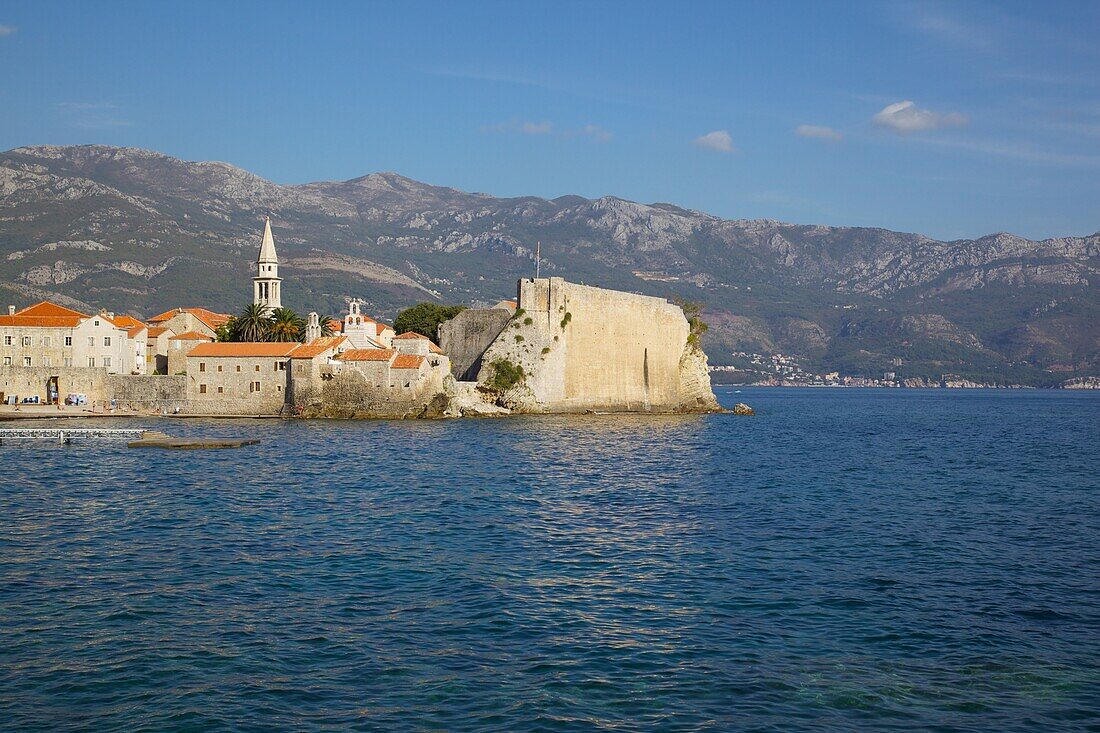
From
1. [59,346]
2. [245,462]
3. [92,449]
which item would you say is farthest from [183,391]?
[245,462]

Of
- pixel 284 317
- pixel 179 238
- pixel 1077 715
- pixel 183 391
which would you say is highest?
pixel 179 238

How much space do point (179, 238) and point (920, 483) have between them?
A: 17366 centimetres

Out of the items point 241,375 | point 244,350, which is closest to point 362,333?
point 244,350

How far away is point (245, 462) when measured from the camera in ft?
105

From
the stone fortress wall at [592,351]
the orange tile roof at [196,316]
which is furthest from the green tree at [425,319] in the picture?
the orange tile roof at [196,316]

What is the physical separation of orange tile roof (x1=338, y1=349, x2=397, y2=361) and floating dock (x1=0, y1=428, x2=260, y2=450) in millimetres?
11605

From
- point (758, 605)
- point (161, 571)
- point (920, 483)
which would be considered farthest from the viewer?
point (920, 483)

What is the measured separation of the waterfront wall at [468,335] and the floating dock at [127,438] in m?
22.0

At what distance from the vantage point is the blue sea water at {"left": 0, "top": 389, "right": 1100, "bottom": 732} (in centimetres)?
1025

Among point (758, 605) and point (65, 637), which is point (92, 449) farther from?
point (758, 605)

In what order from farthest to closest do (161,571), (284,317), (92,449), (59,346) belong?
(284,317)
(59,346)
(92,449)
(161,571)

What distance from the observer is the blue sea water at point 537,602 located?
1025cm

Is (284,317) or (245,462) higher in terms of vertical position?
(284,317)

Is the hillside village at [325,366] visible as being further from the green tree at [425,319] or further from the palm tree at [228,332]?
the green tree at [425,319]
